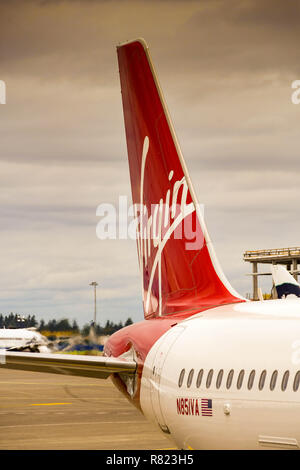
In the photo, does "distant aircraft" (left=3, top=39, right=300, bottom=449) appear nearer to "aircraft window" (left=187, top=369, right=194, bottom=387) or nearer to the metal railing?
"aircraft window" (left=187, top=369, right=194, bottom=387)

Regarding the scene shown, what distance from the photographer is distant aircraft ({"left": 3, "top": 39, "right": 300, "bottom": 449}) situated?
9.89m

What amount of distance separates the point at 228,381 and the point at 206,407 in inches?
27.0

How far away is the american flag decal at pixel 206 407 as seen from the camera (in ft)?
36.0

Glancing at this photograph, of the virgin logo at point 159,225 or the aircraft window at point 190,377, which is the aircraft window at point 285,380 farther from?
the virgin logo at point 159,225

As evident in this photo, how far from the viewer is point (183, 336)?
1241cm

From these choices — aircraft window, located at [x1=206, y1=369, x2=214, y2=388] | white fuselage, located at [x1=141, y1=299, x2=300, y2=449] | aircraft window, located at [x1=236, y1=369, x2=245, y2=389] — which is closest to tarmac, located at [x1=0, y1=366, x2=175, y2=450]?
white fuselage, located at [x1=141, y1=299, x2=300, y2=449]

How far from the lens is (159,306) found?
16.1 meters

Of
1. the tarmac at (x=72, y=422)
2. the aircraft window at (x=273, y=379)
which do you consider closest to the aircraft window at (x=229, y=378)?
the aircraft window at (x=273, y=379)

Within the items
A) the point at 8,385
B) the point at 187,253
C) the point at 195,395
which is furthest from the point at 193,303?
the point at 8,385

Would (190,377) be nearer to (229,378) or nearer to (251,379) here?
(229,378)

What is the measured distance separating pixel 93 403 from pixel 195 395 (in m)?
19.0

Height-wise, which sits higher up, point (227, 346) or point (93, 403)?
point (227, 346)

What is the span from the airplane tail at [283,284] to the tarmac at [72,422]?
801 cm
